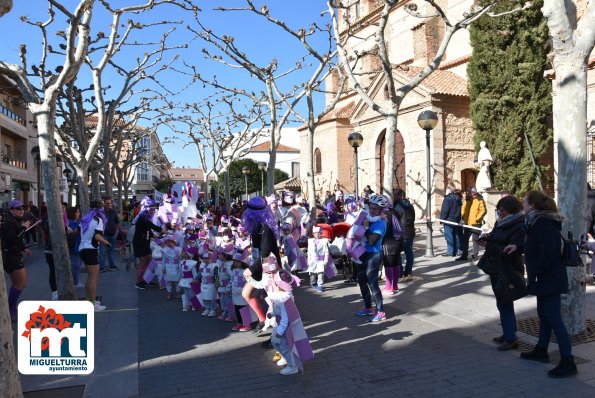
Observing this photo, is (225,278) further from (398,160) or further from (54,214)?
(398,160)

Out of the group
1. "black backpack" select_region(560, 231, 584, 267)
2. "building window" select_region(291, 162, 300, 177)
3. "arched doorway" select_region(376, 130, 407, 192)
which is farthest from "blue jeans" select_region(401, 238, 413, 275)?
"building window" select_region(291, 162, 300, 177)

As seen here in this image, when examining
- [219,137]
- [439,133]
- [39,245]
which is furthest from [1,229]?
[219,137]

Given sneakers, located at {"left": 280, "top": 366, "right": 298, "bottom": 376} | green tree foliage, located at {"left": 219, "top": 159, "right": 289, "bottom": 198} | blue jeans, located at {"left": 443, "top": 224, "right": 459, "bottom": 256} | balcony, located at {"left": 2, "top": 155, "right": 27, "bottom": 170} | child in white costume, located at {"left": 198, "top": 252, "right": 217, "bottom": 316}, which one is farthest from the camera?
green tree foliage, located at {"left": 219, "top": 159, "right": 289, "bottom": 198}

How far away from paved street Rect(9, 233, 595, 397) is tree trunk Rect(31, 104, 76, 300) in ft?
2.56

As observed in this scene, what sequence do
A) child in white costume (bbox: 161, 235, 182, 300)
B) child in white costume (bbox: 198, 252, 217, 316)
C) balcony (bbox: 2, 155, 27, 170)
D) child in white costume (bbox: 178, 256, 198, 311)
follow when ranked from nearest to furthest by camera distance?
1. child in white costume (bbox: 198, 252, 217, 316)
2. child in white costume (bbox: 178, 256, 198, 311)
3. child in white costume (bbox: 161, 235, 182, 300)
4. balcony (bbox: 2, 155, 27, 170)

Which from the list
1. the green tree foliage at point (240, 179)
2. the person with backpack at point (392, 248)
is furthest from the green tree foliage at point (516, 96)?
the green tree foliage at point (240, 179)

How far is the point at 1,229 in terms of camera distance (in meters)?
6.63

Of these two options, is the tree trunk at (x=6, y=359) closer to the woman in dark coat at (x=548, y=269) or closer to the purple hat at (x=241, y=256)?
the purple hat at (x=241, y=256)

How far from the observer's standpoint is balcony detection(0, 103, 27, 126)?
99.6ft

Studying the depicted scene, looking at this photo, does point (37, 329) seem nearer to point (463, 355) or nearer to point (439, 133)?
point (463, 355)

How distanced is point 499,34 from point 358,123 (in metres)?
9.52

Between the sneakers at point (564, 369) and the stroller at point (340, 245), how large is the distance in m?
5.03

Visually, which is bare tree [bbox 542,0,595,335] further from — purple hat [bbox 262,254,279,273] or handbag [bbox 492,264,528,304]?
purple hat [bbox 262,254,279,273]

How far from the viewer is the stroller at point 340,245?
9.33 metres
